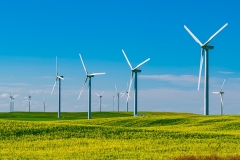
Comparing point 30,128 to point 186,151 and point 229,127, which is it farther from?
point 229,127

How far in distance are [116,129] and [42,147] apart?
40.7 feet

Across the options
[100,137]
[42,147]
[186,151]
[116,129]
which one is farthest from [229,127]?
[42,147]

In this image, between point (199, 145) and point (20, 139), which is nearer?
point (199, 145)

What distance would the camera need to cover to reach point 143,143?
37.9 metres

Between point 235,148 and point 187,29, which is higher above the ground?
point 187,29

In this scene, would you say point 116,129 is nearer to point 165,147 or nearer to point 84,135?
point 84,135

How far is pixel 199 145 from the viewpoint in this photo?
36344mm

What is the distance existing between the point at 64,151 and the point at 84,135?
10.7 metres

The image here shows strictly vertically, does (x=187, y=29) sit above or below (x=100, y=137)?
above

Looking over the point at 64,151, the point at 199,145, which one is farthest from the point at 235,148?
the point at 64,151

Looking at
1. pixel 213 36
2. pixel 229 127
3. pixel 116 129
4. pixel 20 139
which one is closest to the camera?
pixel 20 139

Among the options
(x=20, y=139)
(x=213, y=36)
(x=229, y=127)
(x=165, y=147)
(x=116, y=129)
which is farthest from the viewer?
(x=213, y=36)

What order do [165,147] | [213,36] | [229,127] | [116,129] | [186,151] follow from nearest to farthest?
[186,151], [165,147], [116,129], [229,127], [213,36]

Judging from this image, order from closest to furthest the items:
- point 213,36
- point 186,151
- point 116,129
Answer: point 186,151, point 116,129, point 213,36
